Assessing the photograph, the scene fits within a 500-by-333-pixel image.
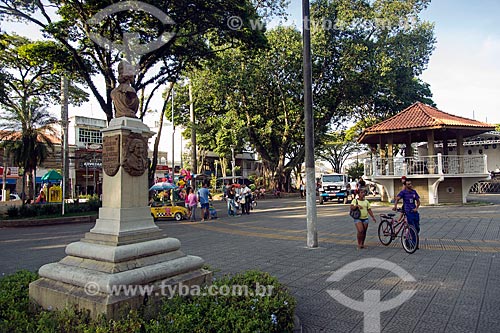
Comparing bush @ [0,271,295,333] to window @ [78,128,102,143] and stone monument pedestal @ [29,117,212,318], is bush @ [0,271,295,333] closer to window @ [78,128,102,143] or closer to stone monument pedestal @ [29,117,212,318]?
stone monument pedestal @ [29,117,212,318]

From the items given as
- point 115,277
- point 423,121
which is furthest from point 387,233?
point 423,121

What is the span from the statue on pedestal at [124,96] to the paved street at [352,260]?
290cm

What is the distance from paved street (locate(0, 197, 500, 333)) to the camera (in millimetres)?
4473

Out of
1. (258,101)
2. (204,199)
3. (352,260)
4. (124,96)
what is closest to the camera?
(124,96)

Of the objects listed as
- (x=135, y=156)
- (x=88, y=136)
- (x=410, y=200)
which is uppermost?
(x=88, y=136)

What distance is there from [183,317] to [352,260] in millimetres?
5018

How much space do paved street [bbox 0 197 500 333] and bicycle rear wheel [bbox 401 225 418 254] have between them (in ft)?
0.55

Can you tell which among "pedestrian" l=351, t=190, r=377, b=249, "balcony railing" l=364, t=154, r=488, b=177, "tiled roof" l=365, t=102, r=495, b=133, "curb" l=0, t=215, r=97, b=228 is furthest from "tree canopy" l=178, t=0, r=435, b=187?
"pedestrian" l=351, t=190, r=377, b=249

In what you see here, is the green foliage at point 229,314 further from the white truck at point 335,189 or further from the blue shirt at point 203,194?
the white truck at point 335,189

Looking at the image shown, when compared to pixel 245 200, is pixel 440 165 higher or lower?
higher

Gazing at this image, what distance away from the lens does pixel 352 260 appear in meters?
7.58

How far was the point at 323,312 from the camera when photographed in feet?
15.4

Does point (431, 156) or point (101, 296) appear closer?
point (101, 296)

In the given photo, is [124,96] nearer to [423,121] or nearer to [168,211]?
[168,211]
